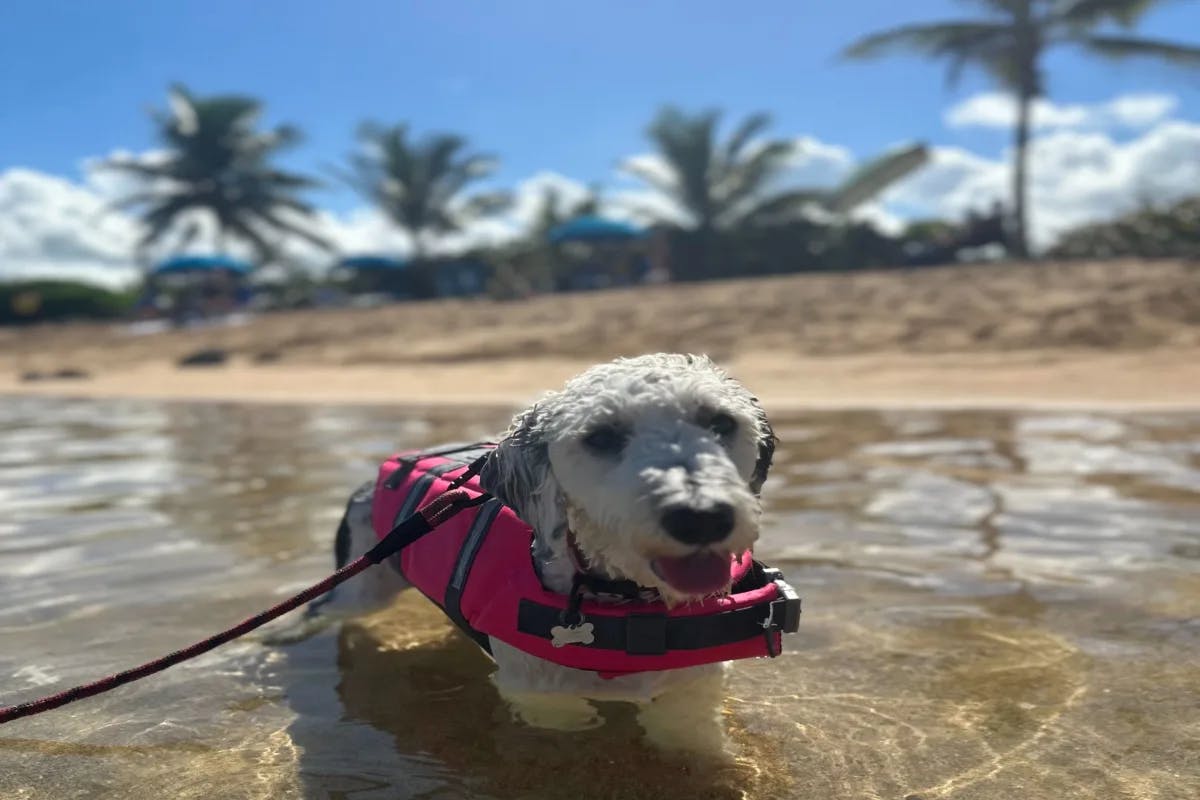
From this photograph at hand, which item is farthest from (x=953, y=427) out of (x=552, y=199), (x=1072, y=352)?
(x=552, y=199)

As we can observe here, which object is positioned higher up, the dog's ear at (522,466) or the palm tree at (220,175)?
the palm tree at (220,175)

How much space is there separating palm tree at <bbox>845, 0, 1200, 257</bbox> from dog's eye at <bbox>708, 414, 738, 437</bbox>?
28.8 meters

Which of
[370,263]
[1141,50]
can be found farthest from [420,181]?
[1141,50]

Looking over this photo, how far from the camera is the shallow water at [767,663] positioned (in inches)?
110

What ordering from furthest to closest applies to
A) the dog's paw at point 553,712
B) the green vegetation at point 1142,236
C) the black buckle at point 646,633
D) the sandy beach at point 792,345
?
the green vegetation at point 1142,236 → the sandy beach at point 792,345 → the dog's paw at point 553,712 → the black buckle at point 646,633

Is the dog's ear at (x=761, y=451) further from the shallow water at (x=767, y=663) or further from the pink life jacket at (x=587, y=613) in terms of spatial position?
the shallow water at (x=767, y=663)

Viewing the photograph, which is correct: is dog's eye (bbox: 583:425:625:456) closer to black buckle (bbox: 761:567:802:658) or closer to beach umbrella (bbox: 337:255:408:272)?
black buckle (bbox: 761:567:802:658)

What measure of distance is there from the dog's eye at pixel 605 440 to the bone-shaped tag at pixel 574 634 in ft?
1.76

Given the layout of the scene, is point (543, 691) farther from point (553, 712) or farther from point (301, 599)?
point (301, 599)

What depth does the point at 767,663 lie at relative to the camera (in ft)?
11.8

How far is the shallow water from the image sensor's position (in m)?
2.79

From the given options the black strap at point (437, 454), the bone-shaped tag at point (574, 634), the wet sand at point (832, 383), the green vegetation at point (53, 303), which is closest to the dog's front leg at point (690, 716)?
the bone-shaped tag at point (574, 634)

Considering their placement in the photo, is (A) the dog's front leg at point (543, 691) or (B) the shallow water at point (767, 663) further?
(A) the dog's front leg at point (543, 691)

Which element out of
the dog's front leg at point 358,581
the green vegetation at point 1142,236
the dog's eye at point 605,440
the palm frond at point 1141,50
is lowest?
the dog's front leg at point 358,581
